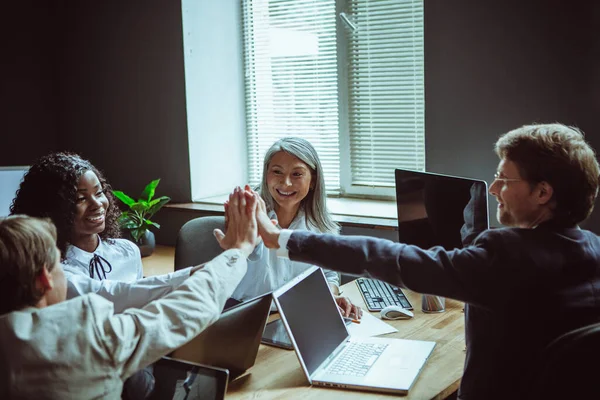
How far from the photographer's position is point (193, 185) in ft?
12.7

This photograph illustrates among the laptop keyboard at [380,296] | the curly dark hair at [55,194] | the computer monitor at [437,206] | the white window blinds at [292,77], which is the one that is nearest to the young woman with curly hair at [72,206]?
the curly dark hair at [55,194]

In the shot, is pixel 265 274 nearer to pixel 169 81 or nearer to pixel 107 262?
pixel 107 262

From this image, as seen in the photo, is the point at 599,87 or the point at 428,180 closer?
the point at 428,180

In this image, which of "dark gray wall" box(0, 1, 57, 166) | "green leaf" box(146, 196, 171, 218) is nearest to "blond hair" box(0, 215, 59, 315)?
"green leaf" box(146, 196, 171, 218)

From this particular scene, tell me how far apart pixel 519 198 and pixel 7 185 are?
250cm

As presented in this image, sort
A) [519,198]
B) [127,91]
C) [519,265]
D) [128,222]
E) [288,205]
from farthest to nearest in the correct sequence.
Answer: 1. [127,91]
2. [128,222]
3. [288,205]
4. [519,198]
5. [519,265]

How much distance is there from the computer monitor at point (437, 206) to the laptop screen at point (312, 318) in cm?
45

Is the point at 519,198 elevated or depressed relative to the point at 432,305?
elevated

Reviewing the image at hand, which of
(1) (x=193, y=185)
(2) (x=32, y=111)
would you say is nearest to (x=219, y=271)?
(1) (x=193, y=185)

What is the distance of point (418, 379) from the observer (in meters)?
1.69

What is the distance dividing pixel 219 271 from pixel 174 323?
0.20m

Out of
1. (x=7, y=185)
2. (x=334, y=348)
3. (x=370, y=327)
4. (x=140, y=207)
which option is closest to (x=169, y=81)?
(x=140, y=207)

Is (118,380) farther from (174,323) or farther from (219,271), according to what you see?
(219,271)

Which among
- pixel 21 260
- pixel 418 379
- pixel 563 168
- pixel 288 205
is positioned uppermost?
pixel 563 168
